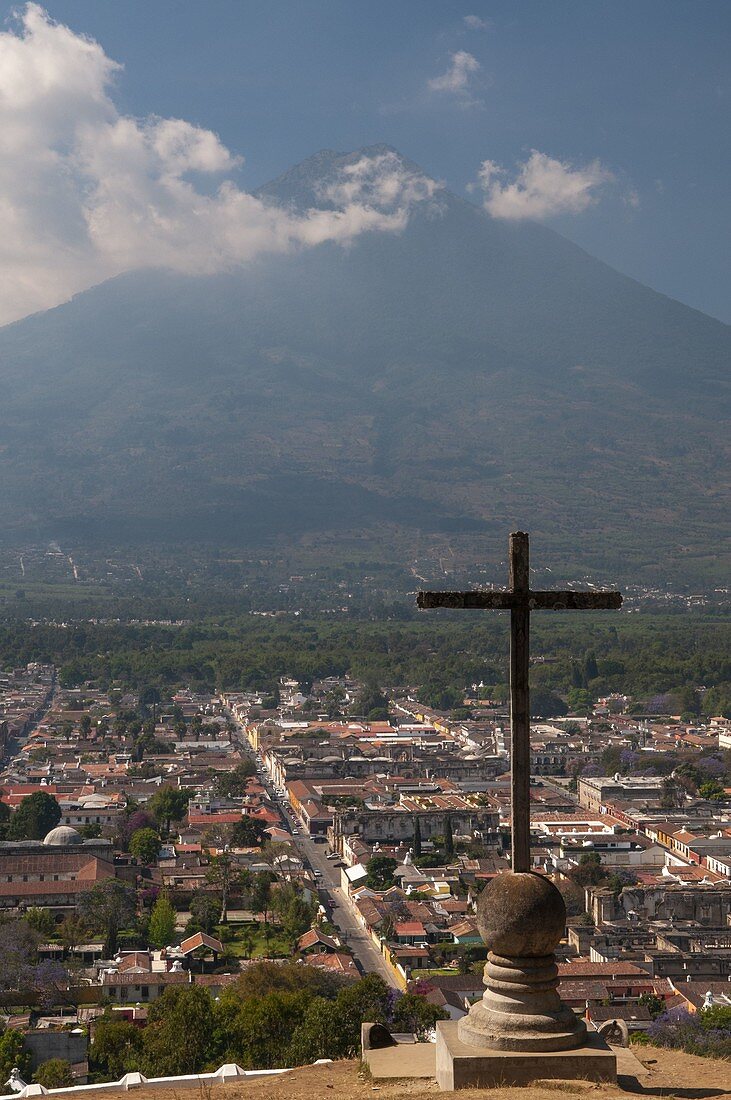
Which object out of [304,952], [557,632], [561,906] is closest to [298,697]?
[557,632]

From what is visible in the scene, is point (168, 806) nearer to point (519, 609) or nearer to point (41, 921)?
point (41, 921)

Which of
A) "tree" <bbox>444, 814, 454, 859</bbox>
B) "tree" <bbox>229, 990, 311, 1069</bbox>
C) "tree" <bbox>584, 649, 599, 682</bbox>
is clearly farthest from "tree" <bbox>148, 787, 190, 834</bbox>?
"tree" <bbox>584, 649, 599, 682</bbox>

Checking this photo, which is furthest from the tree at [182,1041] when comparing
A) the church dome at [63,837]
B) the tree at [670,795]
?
the tree at [670,795]

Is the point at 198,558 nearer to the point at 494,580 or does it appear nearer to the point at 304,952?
the point at 494,580

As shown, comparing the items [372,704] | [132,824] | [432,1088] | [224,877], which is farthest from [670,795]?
[432,1088]

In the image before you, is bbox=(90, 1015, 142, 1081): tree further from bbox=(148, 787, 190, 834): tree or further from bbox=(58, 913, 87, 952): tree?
bbox=(148, 787, 190, 834): tree
